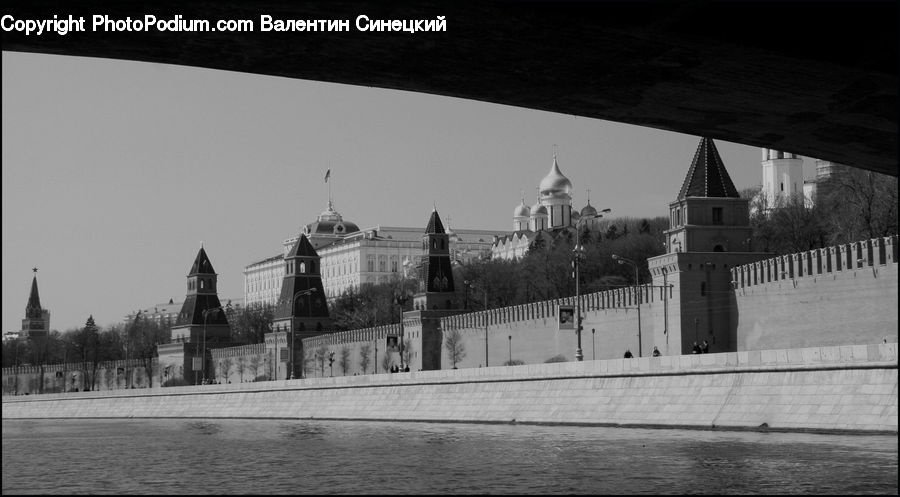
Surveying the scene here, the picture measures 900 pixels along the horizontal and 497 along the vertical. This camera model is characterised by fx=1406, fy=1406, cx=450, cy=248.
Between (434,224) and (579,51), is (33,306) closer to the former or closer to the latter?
(434,224)

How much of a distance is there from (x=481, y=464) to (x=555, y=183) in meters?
113

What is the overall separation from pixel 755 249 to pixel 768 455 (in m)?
33.1

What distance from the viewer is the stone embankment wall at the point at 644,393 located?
73.0 ft

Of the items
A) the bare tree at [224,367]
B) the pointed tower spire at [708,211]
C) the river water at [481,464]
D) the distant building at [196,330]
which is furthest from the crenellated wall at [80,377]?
the river water at [481,464]

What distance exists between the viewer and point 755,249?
167 ft

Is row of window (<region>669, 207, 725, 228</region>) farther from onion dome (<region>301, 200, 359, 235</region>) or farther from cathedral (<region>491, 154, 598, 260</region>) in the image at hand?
onion dome (<region>301, 200, 359, 235</region>)

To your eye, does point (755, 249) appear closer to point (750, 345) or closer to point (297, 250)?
point (750, 345)

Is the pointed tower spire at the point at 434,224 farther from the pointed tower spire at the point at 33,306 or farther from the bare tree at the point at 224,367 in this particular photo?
the pointed tower spire at the point at 33,306

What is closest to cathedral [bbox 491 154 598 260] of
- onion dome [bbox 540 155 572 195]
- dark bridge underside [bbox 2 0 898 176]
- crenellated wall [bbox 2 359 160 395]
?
onion dome [bbox 540 155 572 195]

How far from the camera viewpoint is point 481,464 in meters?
18.9

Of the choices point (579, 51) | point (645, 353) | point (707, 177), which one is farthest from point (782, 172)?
point (579, 51)

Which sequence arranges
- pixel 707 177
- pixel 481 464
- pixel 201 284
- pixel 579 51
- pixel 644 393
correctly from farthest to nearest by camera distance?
pixel 201 284 → pixel 707 177 → pixel 644 393 → pixel 481 464 → pixel 579 51

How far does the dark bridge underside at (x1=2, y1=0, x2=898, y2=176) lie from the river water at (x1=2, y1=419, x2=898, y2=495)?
5625 millimetres

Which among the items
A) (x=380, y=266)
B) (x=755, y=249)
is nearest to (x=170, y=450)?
(x=755, y=249)
